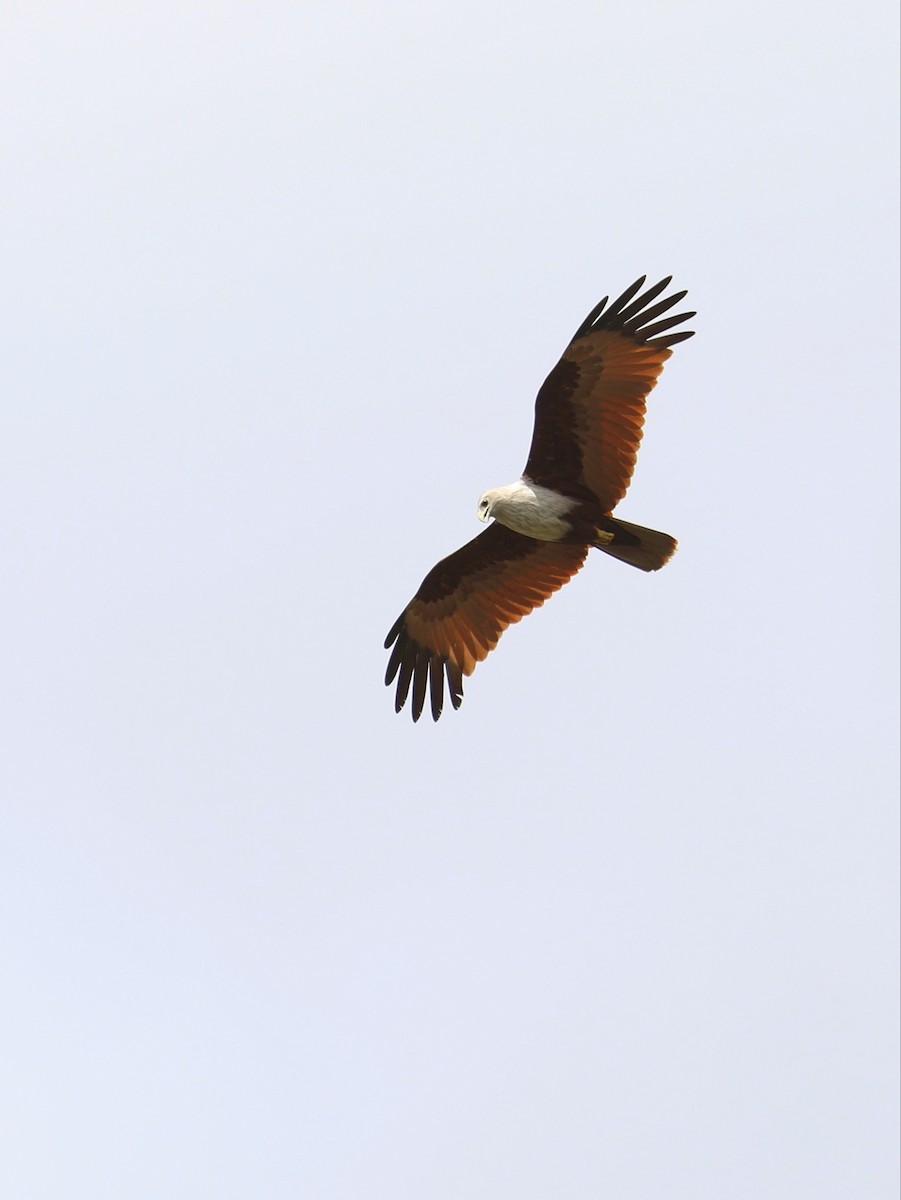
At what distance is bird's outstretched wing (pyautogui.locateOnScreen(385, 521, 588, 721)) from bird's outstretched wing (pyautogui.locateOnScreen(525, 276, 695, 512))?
1.07m

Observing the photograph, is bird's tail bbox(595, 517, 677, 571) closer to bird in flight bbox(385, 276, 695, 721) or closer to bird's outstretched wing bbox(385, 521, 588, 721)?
bird in flight bbox(385, 276, 695, 721)

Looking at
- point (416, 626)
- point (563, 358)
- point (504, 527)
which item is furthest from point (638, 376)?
point (416, 626)

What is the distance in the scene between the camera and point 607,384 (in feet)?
49.9

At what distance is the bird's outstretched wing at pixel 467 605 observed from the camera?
16281 millimetres

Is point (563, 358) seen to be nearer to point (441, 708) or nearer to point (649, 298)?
point (649, 298)

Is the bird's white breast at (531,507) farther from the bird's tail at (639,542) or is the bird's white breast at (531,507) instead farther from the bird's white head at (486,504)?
the bird's tail at (639,542)

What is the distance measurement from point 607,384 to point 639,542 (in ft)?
4.28

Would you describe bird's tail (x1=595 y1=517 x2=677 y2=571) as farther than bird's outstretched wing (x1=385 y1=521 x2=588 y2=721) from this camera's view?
No

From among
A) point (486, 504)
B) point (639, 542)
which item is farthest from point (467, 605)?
point (639, 542)

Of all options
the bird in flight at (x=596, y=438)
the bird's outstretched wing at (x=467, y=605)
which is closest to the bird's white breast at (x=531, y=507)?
the bird in flight at (x=596, y=438)

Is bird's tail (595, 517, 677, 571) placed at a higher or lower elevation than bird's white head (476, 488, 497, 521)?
lower

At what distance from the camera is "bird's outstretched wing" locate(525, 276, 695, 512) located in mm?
15203

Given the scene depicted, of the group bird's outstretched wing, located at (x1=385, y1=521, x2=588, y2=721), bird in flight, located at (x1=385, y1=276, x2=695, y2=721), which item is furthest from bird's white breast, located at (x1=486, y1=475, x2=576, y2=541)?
bird's outstretched wing, located at (x1=385, y1=521, x2=588, y2=721)

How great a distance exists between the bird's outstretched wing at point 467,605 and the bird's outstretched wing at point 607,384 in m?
1.07
